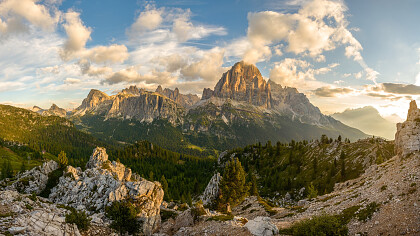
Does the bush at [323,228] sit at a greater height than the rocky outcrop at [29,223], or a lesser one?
greater

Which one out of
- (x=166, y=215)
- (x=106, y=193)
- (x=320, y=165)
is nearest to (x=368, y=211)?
(x=166, y=215)

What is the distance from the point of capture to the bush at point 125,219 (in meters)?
39.6

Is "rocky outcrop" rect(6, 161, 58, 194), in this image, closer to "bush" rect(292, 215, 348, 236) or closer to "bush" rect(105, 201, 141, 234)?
"bush" rect(105, 201, 141, 234)

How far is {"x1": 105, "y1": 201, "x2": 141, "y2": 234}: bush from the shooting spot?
39641mm

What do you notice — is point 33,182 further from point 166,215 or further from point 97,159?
point 166,215

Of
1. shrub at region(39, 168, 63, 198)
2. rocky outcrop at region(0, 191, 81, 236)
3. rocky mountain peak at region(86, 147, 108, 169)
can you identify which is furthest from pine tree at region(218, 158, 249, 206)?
rocky mountain peak at region(86, 147, 108, 169)

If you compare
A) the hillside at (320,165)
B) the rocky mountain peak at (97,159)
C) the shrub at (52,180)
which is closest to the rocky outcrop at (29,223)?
the shrub at (52,180)

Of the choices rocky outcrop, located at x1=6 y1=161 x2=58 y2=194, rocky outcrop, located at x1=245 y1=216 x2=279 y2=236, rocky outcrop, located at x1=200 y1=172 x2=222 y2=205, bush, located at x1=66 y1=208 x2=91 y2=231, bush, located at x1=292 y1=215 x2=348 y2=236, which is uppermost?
bush, located at x1=292 y1=215 x2=348 y2=236

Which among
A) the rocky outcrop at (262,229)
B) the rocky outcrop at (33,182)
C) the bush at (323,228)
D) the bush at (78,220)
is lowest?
the rocky outcrop at (33,182)

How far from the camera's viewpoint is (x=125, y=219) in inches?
1617

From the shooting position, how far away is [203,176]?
606 ft

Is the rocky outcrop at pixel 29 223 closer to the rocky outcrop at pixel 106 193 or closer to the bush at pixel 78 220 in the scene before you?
the bush at pixel 78 220

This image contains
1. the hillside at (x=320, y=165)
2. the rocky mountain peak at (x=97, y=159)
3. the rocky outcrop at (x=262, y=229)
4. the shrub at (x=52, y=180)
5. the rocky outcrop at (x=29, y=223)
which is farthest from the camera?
the rocky mountain peak at (x=97, y=159)

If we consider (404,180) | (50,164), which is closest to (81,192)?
(50,164)
